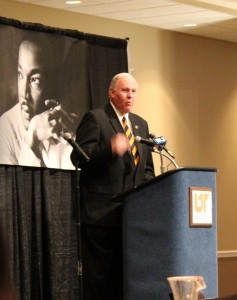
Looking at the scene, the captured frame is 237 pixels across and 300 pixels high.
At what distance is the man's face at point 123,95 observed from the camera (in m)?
4.31

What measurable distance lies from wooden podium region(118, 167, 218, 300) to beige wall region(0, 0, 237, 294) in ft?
9.08

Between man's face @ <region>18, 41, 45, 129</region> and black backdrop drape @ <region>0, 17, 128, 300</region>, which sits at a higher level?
man's face @ <region>18, 41, 45, 129</region>

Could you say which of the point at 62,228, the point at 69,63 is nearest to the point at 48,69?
the point at 69,63

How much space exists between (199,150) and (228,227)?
33.6 inches

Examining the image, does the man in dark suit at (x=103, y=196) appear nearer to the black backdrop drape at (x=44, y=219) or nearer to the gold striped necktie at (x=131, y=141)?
the gold striped necktie at (x=131, y=141)

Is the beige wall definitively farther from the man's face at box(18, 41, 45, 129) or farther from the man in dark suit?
the man in dark suit

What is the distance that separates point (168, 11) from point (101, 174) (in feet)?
8.60

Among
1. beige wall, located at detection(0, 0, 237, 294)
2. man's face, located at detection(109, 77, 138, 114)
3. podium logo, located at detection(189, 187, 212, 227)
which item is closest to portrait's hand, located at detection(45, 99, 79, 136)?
beige wall, located at detection(0, 0, 237, 294)

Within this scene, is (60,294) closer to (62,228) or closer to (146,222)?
(62,228)

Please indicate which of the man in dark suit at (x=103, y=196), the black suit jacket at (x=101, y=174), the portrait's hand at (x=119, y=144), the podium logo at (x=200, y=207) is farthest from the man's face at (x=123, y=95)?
the podium logo at (x=200, y=207)

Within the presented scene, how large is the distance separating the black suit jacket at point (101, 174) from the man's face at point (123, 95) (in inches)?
4.9

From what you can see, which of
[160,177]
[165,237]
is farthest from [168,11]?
[165,237]

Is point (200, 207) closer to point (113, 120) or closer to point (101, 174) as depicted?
point (101, 174)

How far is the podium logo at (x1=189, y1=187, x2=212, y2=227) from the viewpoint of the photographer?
3.84 meters
